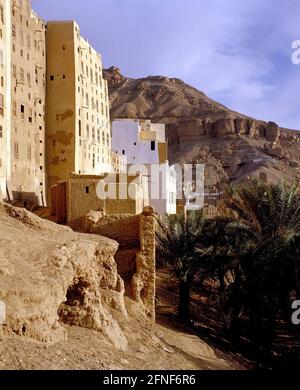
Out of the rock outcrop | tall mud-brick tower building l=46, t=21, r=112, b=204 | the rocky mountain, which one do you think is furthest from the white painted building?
the rocky mountain

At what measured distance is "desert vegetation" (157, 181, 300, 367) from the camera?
15.9 m

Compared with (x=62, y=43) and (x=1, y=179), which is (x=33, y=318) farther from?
(x=62, y=43)

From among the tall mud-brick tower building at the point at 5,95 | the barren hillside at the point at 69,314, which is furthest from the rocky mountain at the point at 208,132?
the barren hillside at the point at 69,314

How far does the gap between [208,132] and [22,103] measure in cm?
Answer: 5935

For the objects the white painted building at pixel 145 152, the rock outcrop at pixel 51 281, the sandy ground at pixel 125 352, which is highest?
the white painted building at pixel 145 152

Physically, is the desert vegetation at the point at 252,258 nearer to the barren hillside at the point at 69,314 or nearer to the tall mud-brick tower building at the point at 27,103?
the barren hillside at the point at 69,314

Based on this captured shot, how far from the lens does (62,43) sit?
129 feet

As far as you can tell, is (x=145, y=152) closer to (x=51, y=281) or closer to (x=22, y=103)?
(x=22, y=103)

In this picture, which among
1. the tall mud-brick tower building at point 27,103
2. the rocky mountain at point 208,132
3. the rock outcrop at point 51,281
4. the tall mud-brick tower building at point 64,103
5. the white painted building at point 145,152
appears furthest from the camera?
the rocky mountain at point 208,132

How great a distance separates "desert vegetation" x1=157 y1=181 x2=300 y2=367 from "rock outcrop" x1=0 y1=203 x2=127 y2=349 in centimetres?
503

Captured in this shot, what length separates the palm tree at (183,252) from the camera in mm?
17531

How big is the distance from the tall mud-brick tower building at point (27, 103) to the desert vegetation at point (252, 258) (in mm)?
18611

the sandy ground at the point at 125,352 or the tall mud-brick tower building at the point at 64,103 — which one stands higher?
the tall mud-brick tower building at the point at 64,103

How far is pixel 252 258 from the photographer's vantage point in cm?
1623
